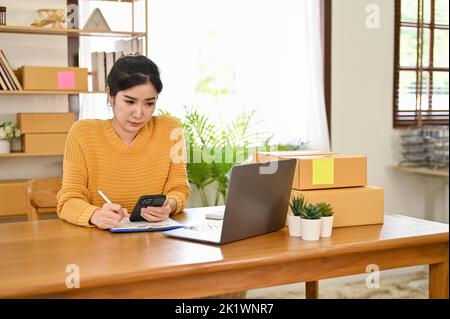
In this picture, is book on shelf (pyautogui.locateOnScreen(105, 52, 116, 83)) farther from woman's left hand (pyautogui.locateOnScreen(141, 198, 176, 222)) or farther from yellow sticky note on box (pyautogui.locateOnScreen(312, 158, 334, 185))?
yellow sticky note on box (pyautogui.locateOnScreen(312, 158, 334, 185))

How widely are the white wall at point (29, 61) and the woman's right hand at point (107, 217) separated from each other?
1.82 meters

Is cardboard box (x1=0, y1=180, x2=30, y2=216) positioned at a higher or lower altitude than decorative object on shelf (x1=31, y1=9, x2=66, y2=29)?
lower

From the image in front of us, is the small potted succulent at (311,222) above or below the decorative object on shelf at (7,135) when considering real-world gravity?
below

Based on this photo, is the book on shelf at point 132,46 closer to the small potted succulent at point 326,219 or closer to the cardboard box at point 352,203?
the cardboard box at point 352,203

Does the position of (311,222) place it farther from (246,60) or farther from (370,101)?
(370,101)

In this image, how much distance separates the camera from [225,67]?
4426 millimetres

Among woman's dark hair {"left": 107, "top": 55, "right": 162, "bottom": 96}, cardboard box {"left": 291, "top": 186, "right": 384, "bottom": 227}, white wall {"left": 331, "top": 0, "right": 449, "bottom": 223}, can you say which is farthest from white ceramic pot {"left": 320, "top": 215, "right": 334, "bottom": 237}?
white wall {"left": 331, "top": 0, "right": 449, "bottom": 223}

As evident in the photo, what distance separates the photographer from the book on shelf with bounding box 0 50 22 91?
12.0 feet

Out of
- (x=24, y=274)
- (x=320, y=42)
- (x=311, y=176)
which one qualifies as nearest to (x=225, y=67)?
(x=320, y=42)

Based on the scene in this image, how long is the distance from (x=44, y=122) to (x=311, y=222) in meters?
2.22

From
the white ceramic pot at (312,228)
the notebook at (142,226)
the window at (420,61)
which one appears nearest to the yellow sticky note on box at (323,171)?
the white ceramic pot at (312,228)

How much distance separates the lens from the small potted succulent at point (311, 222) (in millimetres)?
2072

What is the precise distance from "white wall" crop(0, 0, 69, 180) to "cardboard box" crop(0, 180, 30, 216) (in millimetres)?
253
